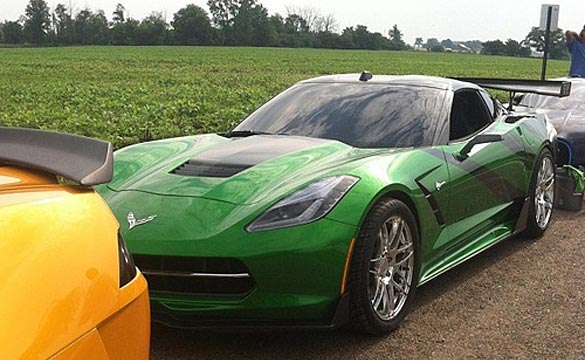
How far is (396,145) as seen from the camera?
448cm

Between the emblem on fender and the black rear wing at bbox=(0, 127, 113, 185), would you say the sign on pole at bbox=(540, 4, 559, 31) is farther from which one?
the black rear wing at bbox=(0, 127, 113, 185)

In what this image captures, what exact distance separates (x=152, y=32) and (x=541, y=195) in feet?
308

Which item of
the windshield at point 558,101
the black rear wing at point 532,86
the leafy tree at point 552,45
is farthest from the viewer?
the leafy tree at point 552,45

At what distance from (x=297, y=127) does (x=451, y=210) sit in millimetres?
1135

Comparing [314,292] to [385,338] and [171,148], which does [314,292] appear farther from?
[171,148]

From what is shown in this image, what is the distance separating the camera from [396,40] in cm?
11319

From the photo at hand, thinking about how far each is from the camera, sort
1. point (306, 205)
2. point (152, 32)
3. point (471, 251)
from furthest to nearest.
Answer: point (152, 32), point (471, 251), point (306, 205)

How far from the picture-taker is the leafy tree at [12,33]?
99812mm

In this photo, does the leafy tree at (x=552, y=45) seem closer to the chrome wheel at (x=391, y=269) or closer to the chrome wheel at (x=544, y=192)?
the chrome wheel at (x=544, y=192)

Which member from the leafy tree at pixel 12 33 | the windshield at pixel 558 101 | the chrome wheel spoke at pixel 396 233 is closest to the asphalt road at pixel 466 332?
the chrome wheel spoke at pixel 396 233

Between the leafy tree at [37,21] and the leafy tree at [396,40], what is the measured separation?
48.3 metres

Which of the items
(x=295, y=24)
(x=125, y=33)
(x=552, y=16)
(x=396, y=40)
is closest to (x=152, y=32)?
(x=125, y=33)

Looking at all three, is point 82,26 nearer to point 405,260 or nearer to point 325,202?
point 405,260

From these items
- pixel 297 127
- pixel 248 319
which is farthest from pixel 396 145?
pixel 248 319
